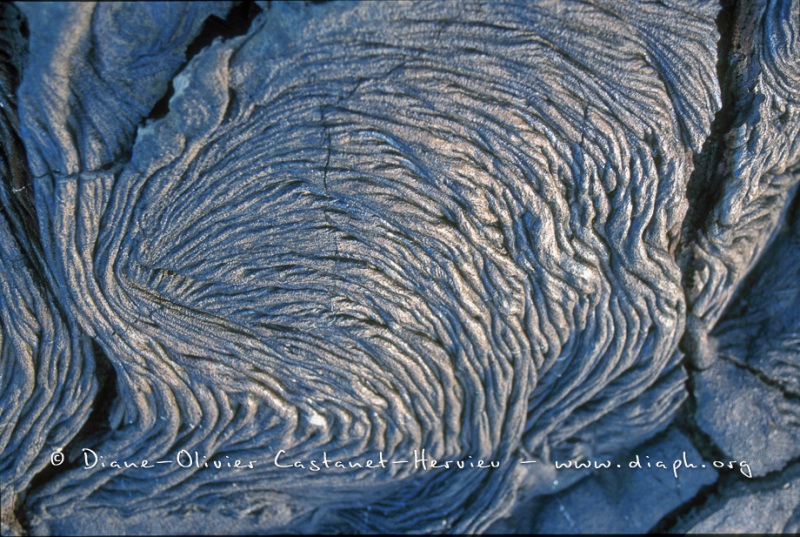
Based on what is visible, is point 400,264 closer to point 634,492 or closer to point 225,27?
point 225,27

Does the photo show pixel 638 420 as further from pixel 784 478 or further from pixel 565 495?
pixel 784 478

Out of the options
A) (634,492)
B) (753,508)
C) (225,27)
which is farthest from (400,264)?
(753,508)

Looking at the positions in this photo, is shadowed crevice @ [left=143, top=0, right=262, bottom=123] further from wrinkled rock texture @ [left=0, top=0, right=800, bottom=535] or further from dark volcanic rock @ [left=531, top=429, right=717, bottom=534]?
dark volcanic rock @ [left=531, top=429, right=717, bottom=534]

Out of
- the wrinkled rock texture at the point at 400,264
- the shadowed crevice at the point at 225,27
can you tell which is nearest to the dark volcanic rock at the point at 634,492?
the wrinkled rock texture at the point at 400,264

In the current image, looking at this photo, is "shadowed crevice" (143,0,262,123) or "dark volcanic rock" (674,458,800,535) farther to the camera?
"dark volcanic rock" (674,458,800,535)

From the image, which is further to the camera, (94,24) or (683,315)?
(683,315)

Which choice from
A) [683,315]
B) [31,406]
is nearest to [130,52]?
[31,406]

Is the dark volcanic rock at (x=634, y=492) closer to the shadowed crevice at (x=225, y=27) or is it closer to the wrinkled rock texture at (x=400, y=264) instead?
the wrinkled rock texture at (x=400, y=264)

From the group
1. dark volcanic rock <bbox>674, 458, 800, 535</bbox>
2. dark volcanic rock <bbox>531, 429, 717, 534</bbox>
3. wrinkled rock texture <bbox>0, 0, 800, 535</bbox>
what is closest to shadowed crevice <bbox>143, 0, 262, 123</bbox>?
wrinkled rock texture <bbox>0, 0, 800, 535</bbox>
